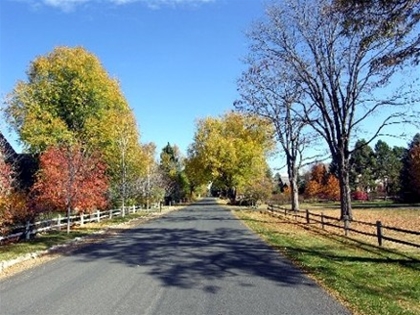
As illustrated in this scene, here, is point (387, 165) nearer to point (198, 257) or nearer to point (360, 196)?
point (360, 196)

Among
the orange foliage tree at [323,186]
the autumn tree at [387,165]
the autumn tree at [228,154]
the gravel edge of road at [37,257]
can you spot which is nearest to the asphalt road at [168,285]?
the gravel edge of road at [37,257]

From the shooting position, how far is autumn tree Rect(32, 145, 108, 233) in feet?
87.1

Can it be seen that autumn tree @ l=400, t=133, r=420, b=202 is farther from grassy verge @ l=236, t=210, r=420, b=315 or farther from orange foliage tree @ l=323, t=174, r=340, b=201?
grassy verge @ l=236, t=210, r=420, b=315

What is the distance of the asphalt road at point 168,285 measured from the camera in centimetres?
845

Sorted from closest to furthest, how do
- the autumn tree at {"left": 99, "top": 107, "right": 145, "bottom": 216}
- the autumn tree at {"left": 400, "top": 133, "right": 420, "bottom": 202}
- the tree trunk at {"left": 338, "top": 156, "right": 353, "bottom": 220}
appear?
1. the tree trunk at {"left": 338, "top": 156, "right": 353, "bottom": 220}
2. the autumn tree at {"left": 99, "top": 107, "right": 145, "bottom": 216}
3. the autumn tree at {"left": 400, "top": 133, "right": 420, "bottom": 202}

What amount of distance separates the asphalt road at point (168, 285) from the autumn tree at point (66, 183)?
1040 cm

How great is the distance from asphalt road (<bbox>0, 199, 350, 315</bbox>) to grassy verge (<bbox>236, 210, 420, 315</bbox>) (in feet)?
1.51

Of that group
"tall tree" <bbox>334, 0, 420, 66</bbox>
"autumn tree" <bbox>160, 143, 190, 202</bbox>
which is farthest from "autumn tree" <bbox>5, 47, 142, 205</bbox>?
"autumn tree" <bbox>160, 143, 190, 202</bbox>

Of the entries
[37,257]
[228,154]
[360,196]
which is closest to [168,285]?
[37,257]

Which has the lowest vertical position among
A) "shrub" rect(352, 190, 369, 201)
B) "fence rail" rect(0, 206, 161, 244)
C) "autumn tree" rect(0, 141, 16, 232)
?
"fence rail" rect(0, 206, 161, 244)

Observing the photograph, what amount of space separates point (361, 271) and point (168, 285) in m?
4.95

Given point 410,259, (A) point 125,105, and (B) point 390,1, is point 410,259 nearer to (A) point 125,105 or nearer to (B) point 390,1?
(B) point 390,1

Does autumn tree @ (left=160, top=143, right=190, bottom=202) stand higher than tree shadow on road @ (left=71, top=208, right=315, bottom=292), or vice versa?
autumn tree @ (left=160, top=143, right=190, bottom=202)

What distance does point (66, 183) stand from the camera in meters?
26.6
